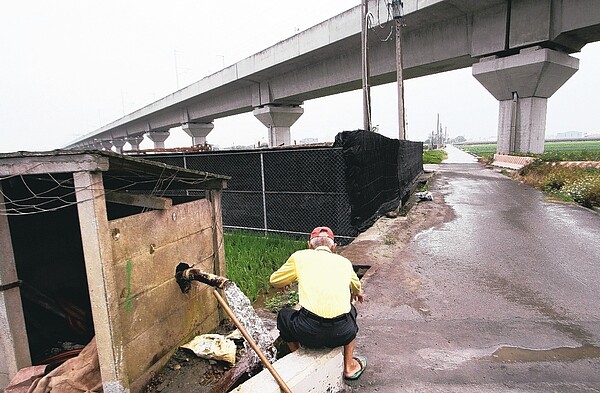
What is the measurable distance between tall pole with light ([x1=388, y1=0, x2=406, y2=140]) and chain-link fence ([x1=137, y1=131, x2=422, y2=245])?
984 cm

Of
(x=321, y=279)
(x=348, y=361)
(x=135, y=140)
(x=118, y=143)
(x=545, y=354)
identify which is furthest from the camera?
(x=118, y=143)

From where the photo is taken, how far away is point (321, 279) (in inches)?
114

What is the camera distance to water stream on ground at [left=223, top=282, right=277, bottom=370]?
365 cm

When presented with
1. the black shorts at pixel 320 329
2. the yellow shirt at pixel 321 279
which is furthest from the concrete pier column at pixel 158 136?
the black shorts at pixel 320 329

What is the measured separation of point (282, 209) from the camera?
8750 mm

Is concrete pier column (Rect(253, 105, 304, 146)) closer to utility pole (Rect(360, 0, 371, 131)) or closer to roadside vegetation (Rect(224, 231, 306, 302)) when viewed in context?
utility pole (Rect(360, 0, 371, 131))

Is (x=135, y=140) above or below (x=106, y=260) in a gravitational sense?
above

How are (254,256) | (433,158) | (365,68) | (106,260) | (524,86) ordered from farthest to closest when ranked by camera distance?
1. (433,158)
2. (524,86)
3. (365,68)
4. (254,256)
5. (106,260)

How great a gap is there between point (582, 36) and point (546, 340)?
68.1 feet

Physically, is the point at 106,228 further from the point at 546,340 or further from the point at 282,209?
the point at 282,209

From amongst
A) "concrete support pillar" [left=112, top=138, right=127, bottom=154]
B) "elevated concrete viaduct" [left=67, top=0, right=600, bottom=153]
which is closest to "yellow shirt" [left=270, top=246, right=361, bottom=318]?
"elevated concrete viaduct" [left=67, top=0, right=600, bottom=153]

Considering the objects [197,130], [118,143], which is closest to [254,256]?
[197,130]

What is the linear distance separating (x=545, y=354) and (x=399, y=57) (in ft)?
58.5

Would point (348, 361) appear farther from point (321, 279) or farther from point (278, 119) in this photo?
point (278, 119)
